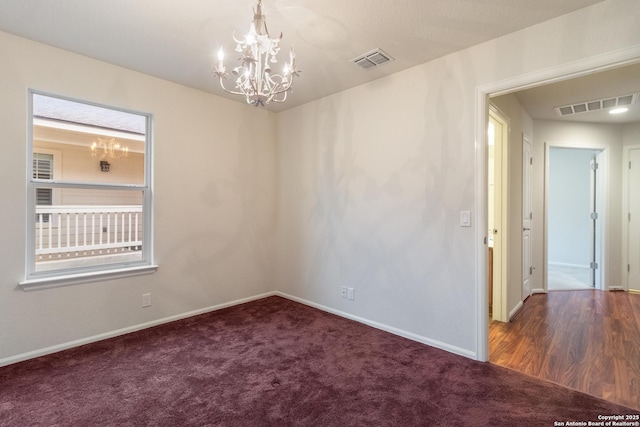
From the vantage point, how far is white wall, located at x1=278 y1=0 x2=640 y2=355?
2.19 metres

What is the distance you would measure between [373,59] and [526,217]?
308 cm

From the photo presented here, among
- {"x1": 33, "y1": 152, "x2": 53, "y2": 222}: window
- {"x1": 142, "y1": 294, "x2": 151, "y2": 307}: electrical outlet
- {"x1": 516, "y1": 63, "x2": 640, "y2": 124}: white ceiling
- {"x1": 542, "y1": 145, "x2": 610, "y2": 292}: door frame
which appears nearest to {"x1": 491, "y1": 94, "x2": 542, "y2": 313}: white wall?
{"x1": 516, "y1": 63, "x2": 640, "y2": 124}: white ceiling

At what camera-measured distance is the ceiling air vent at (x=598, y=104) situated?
3484 millimetres

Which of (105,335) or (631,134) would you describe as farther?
(631,134)

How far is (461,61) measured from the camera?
2.53 m

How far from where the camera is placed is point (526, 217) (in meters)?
4.08

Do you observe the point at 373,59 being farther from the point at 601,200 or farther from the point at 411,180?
the point at 601,200

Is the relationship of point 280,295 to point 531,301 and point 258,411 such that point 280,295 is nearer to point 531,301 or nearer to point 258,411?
point 258,411

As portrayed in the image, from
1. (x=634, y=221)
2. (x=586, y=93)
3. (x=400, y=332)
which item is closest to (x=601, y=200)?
(x=634, y=221)

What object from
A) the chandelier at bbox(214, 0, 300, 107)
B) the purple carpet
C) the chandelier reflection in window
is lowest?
the purple carpet

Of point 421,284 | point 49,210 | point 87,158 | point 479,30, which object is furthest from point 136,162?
point 479,30

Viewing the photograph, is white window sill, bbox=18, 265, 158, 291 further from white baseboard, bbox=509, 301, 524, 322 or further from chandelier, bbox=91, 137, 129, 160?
white baseboard, bbox=509, 301, 524, 322

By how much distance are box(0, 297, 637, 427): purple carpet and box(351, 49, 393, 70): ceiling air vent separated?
2.57 m

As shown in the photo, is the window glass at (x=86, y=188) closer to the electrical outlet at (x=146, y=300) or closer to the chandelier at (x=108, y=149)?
the chandelier at (x=108, y=149)
